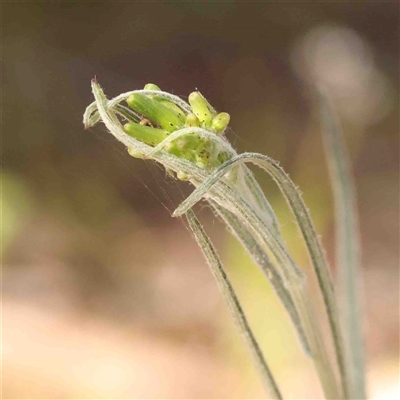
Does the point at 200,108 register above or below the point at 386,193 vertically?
below

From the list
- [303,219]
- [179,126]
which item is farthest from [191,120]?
[303,219]

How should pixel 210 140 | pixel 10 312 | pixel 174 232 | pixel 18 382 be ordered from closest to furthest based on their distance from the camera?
pixel 210 140 < pixel 18 382 < pixel 10 312 < pixel 174 232

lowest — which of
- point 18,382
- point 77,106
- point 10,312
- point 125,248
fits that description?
point 18,382

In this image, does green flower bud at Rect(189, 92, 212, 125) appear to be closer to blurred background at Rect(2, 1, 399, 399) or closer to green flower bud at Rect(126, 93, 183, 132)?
green flower bud at Rect(126, 93, 183, 132)

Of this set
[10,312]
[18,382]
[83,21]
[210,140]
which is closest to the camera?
[210,140]

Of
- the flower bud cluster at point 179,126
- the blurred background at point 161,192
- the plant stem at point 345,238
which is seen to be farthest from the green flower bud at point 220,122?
the blurred background at point 161,192

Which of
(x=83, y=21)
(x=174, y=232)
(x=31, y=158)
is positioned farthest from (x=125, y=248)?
(x=83, y=21)

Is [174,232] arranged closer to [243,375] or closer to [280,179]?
[243,375]
